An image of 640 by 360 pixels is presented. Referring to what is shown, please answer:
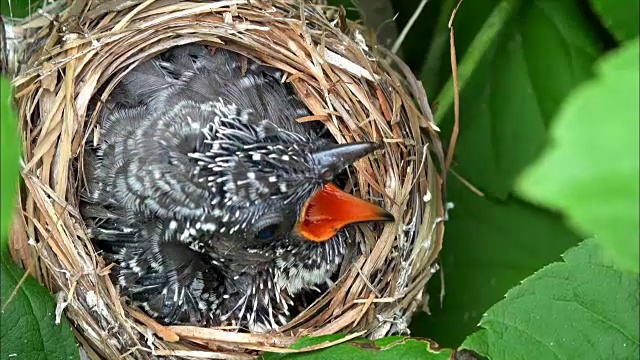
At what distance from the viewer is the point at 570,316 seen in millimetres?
1257

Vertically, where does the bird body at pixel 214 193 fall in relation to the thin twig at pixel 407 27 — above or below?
below

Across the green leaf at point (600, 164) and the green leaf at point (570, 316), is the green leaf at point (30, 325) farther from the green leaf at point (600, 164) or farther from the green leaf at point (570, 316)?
the green leaf at point (600, 164)

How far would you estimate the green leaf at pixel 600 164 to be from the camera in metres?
0.67

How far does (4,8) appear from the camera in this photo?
1721 mm

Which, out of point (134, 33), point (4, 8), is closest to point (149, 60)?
point (134, 33)

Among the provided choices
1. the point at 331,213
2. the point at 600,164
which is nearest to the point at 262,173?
the point at 331,213

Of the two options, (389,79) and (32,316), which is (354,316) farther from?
(32,316)

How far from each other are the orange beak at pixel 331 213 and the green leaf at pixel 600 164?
37.0 inches

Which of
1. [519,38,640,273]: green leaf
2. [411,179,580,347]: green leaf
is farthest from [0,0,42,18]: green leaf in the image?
[519,38,640,273]: green leaf

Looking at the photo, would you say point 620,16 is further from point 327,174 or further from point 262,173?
point 262,173

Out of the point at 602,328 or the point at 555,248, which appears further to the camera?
the point at 555,248

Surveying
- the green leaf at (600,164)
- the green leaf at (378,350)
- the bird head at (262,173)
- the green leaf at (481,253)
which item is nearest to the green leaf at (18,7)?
the bird head at (262,173)

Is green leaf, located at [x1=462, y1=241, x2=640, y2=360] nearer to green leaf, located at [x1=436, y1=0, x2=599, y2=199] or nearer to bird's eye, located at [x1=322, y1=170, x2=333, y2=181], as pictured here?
bird's eye, located at [x1=322, y1=170, x2=333, y2=181]

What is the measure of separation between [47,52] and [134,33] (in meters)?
0.19
